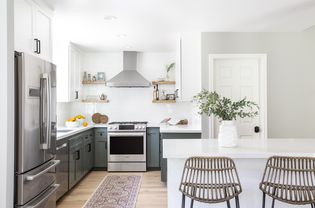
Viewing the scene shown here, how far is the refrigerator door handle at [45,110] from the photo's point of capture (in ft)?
8.02

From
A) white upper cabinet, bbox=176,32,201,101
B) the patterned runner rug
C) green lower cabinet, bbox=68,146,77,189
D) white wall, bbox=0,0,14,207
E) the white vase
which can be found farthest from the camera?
white upper cabinet, bbox=176,32,201,101

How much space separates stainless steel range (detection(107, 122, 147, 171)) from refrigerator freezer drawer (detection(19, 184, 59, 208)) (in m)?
2.31

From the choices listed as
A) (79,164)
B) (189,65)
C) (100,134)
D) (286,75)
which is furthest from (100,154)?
(286,75)

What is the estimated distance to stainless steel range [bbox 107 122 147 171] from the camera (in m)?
5.11

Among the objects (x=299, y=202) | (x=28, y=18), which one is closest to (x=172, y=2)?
(x=28, y=18)

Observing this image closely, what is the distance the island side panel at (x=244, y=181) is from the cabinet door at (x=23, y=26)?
1.77 meters

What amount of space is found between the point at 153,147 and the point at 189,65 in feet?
6.18

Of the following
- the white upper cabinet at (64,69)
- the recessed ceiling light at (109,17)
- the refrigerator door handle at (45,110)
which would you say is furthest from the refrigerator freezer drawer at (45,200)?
the white upper cabinet at (64,69)

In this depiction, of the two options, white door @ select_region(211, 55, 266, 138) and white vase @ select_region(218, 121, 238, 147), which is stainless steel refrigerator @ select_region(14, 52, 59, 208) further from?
white door @ select_region(211, 55, 266, 138)

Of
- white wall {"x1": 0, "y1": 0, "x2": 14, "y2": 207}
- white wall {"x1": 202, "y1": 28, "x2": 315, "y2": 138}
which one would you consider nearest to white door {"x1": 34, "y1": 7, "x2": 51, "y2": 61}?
white wall {"x1": 0, "y1": 0, "x2": 14, "y2": 207}

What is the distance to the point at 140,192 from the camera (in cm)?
393

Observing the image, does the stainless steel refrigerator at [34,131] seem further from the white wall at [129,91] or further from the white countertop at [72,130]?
the white wall at [129,91]

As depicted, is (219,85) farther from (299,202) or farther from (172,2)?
(299,202)

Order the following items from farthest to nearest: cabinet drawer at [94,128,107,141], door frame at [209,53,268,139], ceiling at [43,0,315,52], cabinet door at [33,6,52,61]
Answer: cabinet drawer at [94,128,107,141] → door frame at [209,53,268,139] → ceiling at [43,0,315,52] → cabinet door at [33,6,52,61]
